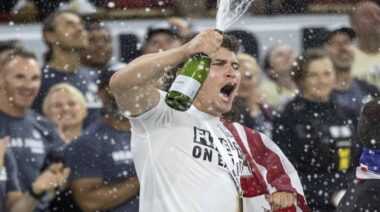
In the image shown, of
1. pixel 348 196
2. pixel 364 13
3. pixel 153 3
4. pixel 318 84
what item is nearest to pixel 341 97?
pixel 318 84

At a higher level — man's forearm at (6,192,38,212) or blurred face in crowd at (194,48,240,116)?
blurred face in crowd at (194,48,240,116)

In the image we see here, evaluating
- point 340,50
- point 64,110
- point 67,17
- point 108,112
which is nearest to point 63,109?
point 64,110

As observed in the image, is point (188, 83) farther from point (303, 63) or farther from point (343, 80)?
point (343, 80)

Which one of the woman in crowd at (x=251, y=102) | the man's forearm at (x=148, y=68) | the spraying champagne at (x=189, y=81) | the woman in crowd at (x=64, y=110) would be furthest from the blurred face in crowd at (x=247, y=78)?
the man's forearm at (x=148, y=68)

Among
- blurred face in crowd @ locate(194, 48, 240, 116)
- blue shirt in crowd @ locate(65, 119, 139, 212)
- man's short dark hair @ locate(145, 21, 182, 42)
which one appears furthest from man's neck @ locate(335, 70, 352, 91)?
blurred face in crowd @ locate(194, 48, 240, 116)

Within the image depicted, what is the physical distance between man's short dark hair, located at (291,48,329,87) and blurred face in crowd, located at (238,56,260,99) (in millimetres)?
223

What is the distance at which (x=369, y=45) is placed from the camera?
7.81 meters

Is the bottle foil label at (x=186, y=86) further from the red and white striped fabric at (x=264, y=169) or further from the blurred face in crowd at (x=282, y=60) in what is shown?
the blurred face in crowd at (x=282, y=60)

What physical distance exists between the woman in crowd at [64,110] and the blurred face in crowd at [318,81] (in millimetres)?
1312

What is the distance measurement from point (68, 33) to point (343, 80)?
63.6 inches

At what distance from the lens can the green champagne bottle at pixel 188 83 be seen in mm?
5172

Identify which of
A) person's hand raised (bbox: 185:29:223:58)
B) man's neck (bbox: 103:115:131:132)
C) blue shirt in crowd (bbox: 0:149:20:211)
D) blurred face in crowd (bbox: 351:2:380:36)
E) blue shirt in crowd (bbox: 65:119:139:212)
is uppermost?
person's hand raised (bbox: 185:29:223:58)

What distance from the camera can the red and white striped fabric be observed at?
20.0 ft

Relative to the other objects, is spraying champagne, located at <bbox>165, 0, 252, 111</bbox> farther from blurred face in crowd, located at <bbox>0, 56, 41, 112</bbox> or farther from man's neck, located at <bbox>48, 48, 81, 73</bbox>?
man's neck, located at <bbox>48, 48, 81, 73</bbox>
